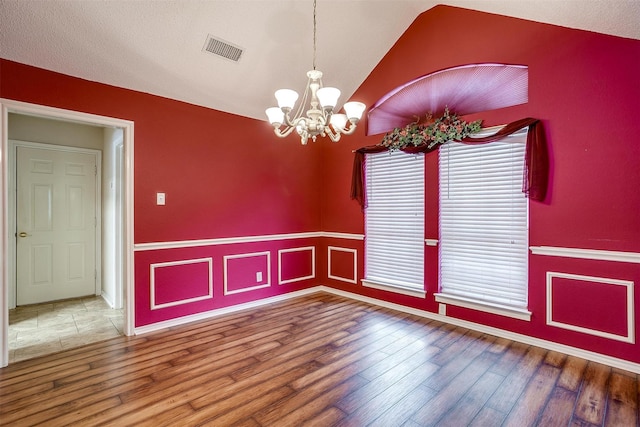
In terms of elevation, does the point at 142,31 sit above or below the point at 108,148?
above

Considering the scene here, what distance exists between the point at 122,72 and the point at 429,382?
3.85 metres

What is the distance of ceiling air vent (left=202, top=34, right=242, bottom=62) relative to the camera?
3066 mm

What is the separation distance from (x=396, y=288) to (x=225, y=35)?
3461 mm

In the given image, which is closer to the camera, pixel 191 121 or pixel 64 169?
pixel 191 121

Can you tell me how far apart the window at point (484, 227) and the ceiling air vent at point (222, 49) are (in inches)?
98.5

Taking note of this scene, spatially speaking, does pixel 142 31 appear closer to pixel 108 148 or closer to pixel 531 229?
pixel 108 148

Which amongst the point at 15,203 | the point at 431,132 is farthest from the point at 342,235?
the point at 15,203

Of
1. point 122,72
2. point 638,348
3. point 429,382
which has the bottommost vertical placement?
point 429,382

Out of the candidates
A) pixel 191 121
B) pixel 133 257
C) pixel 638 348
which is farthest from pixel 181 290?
pixel 638 348

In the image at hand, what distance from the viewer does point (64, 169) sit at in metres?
4.42

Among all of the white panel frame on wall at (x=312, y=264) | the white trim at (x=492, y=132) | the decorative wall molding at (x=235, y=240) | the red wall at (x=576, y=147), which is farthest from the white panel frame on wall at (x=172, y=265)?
the white trim at (x=492, y=132)

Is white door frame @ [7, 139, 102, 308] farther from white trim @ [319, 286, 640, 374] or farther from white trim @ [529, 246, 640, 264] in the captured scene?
white trim @ [529, 246, 640, 264]

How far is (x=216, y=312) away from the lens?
3854mm

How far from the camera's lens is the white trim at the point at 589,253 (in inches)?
99.3
